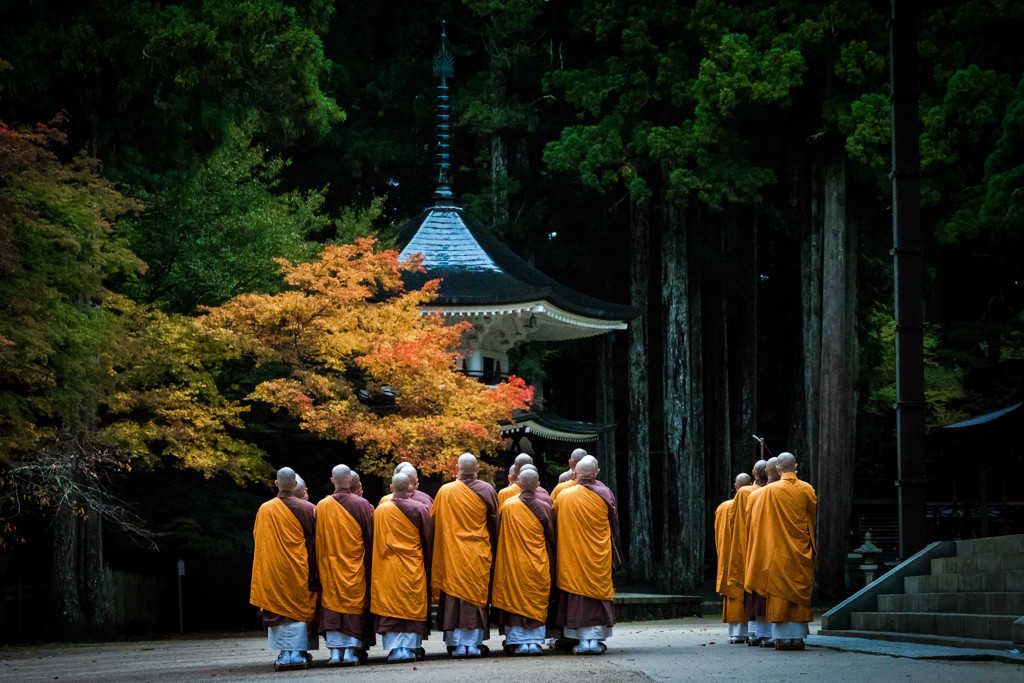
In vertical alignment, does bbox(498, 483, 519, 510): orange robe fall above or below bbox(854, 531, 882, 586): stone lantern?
above

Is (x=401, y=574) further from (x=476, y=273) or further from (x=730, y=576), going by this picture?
(x=476, y=273)

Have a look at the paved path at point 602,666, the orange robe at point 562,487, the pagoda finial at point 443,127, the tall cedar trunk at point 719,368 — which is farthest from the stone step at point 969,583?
the tall cedar trunk at point 719,368

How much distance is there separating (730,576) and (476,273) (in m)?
11.7

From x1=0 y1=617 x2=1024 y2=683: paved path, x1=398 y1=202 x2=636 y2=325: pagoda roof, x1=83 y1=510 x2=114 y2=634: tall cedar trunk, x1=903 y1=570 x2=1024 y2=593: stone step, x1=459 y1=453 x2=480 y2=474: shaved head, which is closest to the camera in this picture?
x1=0 y1=617 x2=1024 y2=683: paved path

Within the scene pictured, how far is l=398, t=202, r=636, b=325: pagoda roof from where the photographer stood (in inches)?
892

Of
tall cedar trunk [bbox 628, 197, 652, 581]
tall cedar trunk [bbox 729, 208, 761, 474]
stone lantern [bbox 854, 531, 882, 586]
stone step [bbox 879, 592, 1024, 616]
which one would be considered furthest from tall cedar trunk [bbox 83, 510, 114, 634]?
tall cedar trunk [bbox 729, 208, 761, 474]

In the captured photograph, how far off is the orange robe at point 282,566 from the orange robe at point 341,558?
0.50 feet

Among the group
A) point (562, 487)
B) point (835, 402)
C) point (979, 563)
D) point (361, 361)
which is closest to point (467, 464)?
point (562, 487)

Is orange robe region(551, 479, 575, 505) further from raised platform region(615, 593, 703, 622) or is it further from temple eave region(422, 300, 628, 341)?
raised platform region(615, 593, 703, 622)

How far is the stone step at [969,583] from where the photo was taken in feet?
34.6

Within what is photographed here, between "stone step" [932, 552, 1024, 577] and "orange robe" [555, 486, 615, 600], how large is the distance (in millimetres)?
3264

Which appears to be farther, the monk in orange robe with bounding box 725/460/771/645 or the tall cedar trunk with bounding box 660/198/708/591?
the tall cedar trunk with bounding box 660/198/708/591

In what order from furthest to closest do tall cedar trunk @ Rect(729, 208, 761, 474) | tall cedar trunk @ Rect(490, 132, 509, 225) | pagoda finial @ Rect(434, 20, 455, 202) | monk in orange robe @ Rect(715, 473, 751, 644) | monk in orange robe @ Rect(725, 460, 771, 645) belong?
tall cedar trunk @ Rect(729, 208, 761, 474) → tall cedar trunk @ Rect(490, 132, 509, 225) → pagoda finial @ Rect(434, 20, 455, 202) → monk in orange robe @ Rect(715, 473, 751, 644) → monk in orange robe @ Rect(725, 460, 771, 645)

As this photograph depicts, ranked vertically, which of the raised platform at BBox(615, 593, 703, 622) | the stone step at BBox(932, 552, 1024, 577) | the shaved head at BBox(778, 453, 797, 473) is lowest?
the raised platform at BBox(615, 593, 703, 622)
